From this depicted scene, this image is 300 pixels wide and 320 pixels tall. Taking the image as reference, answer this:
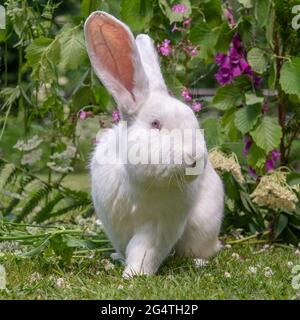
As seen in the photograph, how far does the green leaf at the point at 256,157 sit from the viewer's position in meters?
4.35

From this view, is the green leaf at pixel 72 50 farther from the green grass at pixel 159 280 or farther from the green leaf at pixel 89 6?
the green grass at pixel 159 280

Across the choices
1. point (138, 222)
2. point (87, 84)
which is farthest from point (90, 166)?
point (87, 84)

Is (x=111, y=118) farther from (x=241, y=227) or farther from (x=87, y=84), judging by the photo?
(x=241, y=227)

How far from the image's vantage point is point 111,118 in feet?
16.1

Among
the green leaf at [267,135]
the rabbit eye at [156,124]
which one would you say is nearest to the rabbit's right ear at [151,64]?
the rabbit eye at [156,124]

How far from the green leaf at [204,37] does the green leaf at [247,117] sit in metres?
0.39

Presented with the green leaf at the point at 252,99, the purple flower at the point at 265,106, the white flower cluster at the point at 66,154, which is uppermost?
the green leaf at the point at 252,99

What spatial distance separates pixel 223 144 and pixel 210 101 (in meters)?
0.26

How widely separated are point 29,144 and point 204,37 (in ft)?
4.51

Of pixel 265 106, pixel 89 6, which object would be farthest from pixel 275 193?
pixel 89 6

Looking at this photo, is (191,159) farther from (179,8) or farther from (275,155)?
(275,155)

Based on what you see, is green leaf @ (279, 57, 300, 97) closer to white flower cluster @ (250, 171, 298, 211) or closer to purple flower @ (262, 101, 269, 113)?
purple flower @ (262, 101, 269, 113)

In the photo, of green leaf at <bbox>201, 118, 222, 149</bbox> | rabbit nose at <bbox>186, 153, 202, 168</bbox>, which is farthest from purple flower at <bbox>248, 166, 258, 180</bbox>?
rabbit nose at <bbox>186, 153, 202, 168</bbox>

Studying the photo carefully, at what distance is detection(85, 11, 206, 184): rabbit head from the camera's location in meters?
3.25
